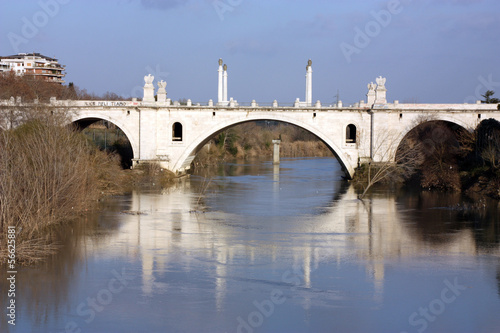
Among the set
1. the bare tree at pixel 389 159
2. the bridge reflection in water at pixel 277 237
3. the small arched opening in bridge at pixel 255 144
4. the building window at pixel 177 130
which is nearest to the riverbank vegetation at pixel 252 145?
the small arched opening in bridge at pixel 255 144

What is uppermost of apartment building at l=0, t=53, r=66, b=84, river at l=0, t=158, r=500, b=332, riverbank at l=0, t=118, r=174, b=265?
apartment building at l=0, t=53, r=66, b=84

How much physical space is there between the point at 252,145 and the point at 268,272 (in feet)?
183

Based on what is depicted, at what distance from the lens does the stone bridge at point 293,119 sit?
39188 millimetres

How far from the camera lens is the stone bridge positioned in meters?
39.2

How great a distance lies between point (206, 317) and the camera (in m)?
12.0

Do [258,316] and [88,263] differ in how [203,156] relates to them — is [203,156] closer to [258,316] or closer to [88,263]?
[88,263]

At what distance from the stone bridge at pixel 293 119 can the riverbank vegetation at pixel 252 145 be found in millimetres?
13081

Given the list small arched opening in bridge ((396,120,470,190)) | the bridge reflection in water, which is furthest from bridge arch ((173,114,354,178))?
the bridge reflection in water

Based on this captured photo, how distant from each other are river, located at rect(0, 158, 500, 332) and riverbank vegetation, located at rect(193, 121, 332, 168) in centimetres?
3214

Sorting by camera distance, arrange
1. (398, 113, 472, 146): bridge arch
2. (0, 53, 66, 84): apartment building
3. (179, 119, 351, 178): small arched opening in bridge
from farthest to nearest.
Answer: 1. (0, 53, 66, 84): apartment building
2. (179, 119, 351, 178): small arched opening in bridge
3. (398, 113, 472, 146): bridge arch

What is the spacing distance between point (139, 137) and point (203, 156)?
53.1 ft

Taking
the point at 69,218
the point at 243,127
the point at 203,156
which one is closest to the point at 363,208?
the point at 69,218

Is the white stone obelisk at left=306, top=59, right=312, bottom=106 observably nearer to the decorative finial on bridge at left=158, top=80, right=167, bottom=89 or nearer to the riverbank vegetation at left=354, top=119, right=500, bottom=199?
the riverbank vegetation at left=354, top=119, right=500, bottom=199

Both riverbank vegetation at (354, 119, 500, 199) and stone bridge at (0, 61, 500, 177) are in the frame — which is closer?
riverbank vegetation at (354, 119, 500, 199)
